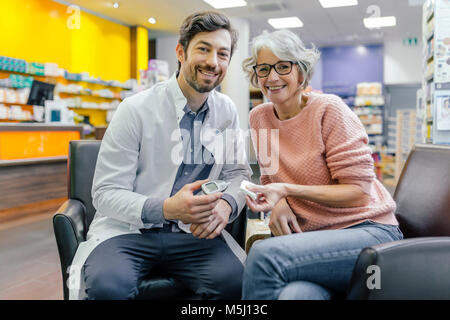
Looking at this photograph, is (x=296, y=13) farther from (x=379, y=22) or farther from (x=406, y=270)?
(x=406, y=270)

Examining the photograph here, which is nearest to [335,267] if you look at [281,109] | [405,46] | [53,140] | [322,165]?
[322,165]

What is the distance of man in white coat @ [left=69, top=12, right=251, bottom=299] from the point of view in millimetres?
1380

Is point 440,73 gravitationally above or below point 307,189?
above

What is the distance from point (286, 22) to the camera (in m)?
8.79

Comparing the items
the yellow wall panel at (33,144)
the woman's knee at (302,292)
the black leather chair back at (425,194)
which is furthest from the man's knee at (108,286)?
the yellow wall panel at (33,144)

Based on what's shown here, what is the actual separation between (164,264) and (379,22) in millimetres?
8793

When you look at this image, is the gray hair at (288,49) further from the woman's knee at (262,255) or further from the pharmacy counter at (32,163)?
the pharmacy counter at (32,163)

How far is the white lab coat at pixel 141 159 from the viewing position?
57.9 inches

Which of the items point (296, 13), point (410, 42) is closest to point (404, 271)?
point (296, 13)

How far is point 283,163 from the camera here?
1.50 meters

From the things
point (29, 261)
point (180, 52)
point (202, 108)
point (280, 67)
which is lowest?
point (29, 261)

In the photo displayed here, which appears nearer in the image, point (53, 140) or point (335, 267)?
point (335, 267)

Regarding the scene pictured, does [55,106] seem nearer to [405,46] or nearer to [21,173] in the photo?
[21,173]
